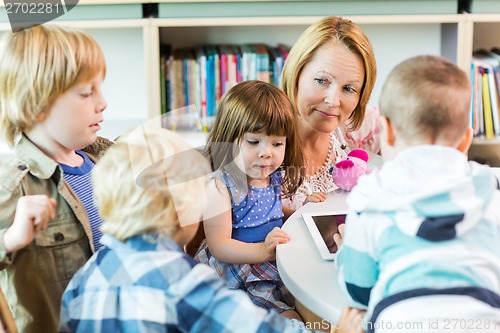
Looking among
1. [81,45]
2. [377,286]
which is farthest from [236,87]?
[377,286]

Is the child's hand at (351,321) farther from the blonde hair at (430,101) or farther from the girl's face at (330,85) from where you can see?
the girl's face at (330,85)

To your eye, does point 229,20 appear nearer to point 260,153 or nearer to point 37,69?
point 260,153

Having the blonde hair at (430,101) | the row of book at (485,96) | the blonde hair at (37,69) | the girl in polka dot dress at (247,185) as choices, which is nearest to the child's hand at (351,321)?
the blonde hair at (430,101)

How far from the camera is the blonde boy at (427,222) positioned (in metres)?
0.99

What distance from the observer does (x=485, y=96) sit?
10.0 ft

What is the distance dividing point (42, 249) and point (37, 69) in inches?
12.9

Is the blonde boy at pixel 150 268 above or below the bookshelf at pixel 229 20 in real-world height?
below

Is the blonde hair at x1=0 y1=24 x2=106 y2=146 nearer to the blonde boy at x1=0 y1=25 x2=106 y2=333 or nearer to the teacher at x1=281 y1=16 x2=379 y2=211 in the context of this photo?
the blonde boy at x1=0 y1=25 x2=106 y2=333

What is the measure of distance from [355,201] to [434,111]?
0.58 feet

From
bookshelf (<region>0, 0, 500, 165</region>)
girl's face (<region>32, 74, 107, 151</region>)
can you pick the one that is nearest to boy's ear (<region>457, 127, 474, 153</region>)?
girl's face (<region>32, 74, 107, 151</region>)

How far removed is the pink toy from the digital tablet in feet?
0.61

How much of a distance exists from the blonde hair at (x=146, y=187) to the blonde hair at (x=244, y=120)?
432mm

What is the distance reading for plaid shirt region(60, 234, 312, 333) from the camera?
39.6 inches

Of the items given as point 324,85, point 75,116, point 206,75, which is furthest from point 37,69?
point 206,75
